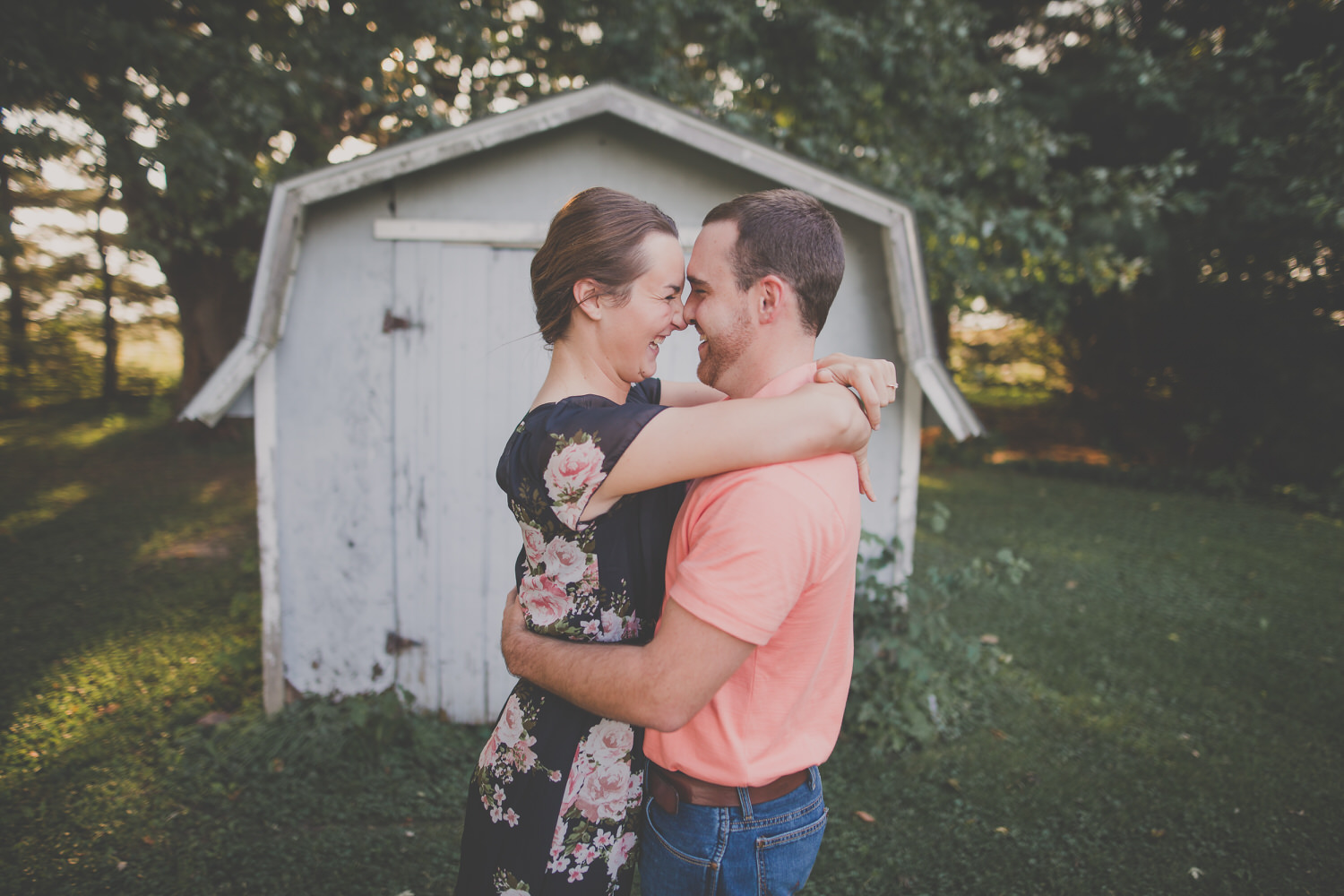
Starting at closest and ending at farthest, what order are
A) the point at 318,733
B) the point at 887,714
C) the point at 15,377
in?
the point at 318,733 → the point at 887,714 → the point at 15,377

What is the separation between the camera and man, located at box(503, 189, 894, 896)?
131 centimetres

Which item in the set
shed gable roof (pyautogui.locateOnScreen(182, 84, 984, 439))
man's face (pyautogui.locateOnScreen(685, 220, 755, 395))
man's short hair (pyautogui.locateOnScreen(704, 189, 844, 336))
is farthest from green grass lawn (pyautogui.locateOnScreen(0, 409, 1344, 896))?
man's short hair (pyautogui.locateOnScreen(704, 189, 844, 336))

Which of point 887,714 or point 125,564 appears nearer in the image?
point 887,714

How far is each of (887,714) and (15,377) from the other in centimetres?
2161

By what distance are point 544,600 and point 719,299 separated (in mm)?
743

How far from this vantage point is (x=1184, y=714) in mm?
5254

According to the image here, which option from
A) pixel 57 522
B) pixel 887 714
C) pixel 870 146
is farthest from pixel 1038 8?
pixel 57 522

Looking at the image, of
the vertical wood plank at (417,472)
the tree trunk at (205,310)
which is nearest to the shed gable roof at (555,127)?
the vertical wood plank at (417,472)

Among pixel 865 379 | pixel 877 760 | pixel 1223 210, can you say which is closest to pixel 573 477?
pixel 865 379

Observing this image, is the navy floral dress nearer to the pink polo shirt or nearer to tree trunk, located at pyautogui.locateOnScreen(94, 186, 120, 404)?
the pink polo shirt

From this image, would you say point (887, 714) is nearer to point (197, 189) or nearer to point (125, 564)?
point (197, 189)

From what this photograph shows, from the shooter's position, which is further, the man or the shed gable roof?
the shed gable roof

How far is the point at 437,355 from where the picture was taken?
174 inches

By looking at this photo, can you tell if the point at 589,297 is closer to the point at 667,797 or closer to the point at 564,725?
the point at 564,725
